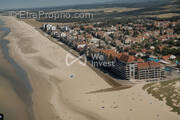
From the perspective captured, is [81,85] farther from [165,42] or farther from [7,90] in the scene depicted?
[165,42]

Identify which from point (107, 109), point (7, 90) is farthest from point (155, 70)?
point (7, 90)

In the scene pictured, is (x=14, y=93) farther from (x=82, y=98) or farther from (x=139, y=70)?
(x=139, y=70)

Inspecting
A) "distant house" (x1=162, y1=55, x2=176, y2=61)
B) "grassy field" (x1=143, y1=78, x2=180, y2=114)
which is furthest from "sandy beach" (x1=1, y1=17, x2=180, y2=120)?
"distant house" (x1=162, y1=55, x2=176, y2=61)
